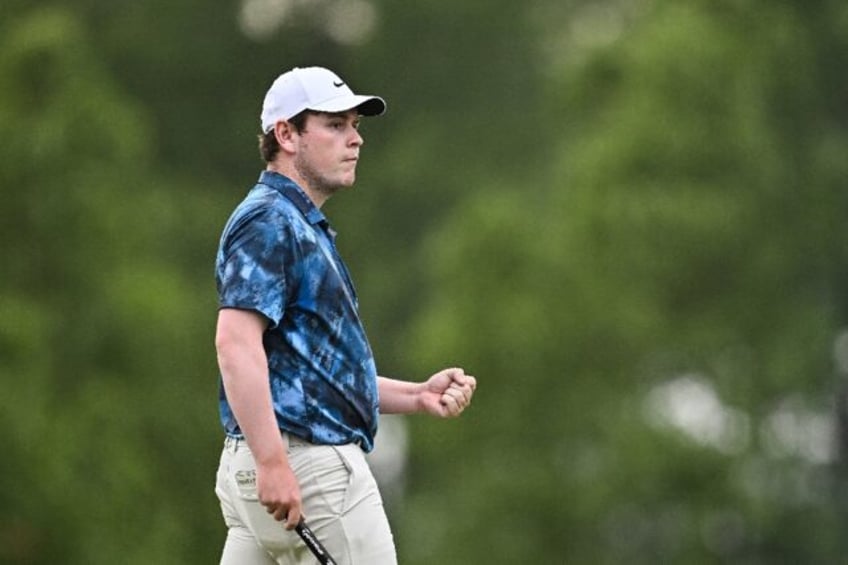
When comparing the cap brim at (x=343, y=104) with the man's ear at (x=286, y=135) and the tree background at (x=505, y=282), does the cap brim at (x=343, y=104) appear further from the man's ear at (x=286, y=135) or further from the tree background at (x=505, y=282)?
the tree background at (x=505, y=282)

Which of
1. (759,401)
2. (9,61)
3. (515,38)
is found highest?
(515,38)

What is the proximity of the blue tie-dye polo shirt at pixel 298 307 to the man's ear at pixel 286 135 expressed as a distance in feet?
0.35

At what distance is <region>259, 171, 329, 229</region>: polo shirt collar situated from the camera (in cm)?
756

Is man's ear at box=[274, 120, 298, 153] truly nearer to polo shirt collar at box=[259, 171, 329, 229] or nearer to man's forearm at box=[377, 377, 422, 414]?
polo shirt collar at box=[259, 171, 329, 229]

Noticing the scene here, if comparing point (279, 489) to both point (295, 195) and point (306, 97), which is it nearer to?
point (295, 195)

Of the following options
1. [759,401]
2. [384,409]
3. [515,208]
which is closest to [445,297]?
[515,208]

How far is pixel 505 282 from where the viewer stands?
30281 millimetres

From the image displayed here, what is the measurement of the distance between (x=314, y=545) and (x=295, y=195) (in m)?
0.92

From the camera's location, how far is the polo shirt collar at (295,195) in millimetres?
7559

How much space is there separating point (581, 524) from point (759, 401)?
2758 millimetres

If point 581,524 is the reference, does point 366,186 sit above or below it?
above

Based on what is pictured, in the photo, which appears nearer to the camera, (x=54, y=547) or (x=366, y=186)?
(x=54, y=547)

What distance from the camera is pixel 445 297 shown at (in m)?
30.7

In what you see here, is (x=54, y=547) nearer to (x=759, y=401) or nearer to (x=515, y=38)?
(x=759, y=401)
